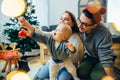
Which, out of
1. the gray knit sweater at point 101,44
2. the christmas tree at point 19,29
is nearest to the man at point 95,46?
the gray knit sweater at point 101,44

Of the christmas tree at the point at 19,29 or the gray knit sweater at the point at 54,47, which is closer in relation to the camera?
the gray knit sweater at the point at 54,47

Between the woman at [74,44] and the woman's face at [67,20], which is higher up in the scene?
the woman's face at [67,20]

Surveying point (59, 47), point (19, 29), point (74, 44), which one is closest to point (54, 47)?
point (59, 47)

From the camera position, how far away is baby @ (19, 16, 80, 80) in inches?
36.2

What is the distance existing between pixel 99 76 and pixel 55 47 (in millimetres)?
279

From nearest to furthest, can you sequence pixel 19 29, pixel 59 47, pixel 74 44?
pixel 59 47, pixel 74 44, pixel 19 29

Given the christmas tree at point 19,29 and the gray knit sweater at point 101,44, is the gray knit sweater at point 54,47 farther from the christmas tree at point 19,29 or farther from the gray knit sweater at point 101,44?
the christmas tree at point 19,29

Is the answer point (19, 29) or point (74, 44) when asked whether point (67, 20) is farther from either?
point (19, 29)

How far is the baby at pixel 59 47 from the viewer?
92 centimetres

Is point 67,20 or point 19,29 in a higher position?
point 67,20

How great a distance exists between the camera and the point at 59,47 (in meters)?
0.95

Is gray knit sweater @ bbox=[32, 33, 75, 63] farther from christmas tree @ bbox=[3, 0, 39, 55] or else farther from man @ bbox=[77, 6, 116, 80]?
christmas tree @ bbox=[3, 0, 39, 55]

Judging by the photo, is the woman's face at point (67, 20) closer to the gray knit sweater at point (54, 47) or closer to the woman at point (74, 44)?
the woman at point (74, 44)

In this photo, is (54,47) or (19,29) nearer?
(54,47)
